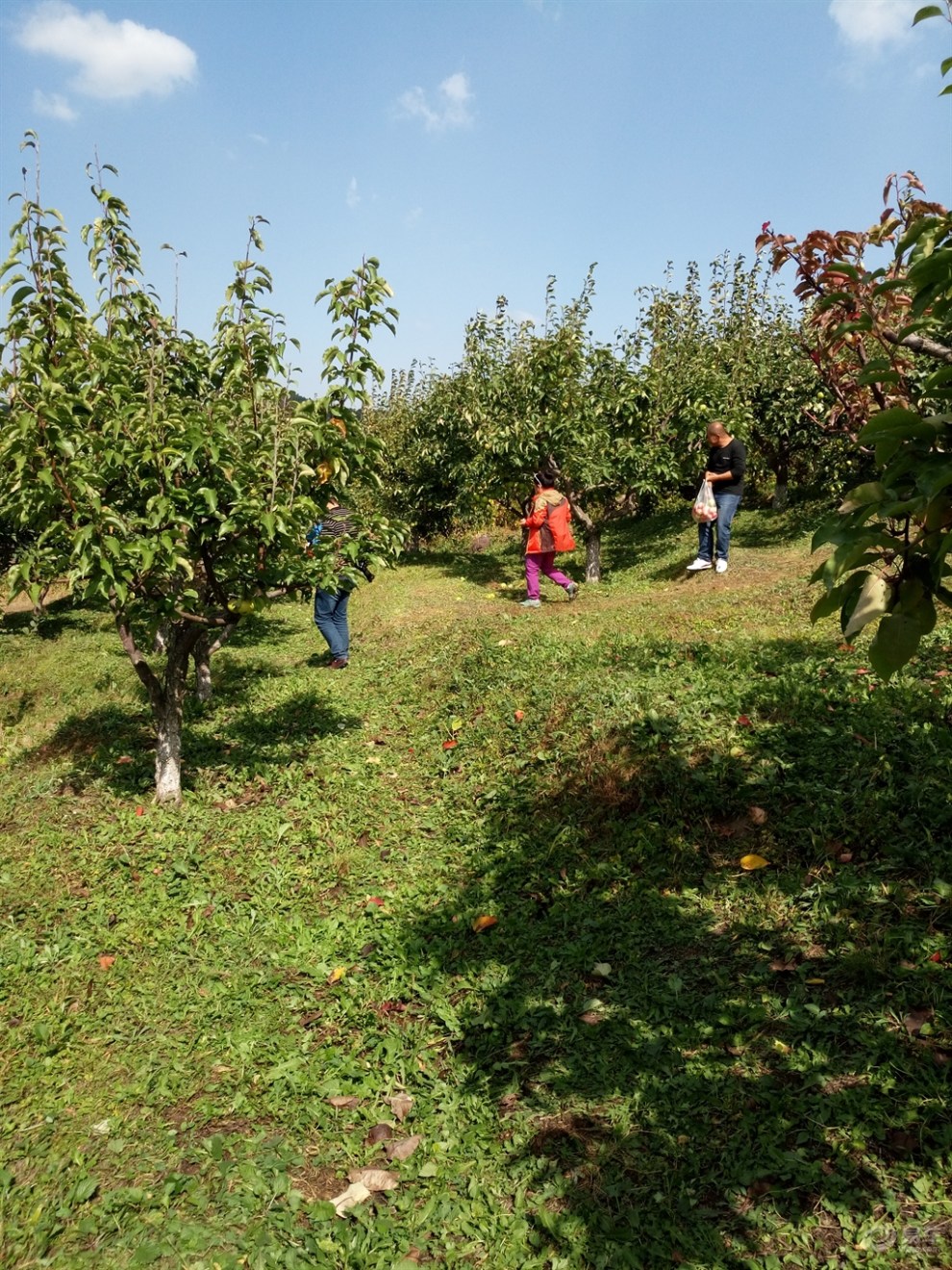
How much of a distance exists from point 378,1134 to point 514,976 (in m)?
1.11

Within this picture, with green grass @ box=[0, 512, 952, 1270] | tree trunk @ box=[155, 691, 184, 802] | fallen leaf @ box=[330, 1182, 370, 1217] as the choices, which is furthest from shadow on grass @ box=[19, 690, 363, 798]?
fallen leaf @ box=[330, 1182, 370, 1217]

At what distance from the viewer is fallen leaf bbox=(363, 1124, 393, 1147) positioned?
340cm

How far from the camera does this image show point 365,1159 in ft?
10.9

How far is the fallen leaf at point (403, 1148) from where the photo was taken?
3.33 meters

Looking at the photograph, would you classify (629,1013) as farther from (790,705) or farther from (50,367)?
(50,367)

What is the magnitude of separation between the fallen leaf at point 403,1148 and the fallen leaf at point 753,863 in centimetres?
231

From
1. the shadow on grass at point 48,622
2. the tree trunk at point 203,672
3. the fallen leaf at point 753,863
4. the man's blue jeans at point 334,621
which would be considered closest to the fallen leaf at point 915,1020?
the fallen leaf at point 753,863

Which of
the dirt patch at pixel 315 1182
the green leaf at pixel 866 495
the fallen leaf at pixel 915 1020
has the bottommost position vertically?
the dirt patch at pixel 315 1182

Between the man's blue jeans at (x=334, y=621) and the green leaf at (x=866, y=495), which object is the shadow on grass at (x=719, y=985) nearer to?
the green leaf at (x=866, y=495)

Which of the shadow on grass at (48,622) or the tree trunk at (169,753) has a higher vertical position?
the tree trunk at (169,753)

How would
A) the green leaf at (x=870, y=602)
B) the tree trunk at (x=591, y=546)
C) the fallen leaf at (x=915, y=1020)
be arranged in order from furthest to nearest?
the tree trunk at (x=591, y=546) < the fallen leaf at (x=915, y=1020) < the green leaf at (x=870, y=602)

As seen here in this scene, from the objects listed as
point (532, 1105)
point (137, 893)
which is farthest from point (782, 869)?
point (137, 893)

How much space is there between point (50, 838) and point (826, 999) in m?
5.26

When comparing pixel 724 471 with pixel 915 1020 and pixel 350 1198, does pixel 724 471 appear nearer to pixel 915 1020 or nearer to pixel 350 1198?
pixel 915 1020
